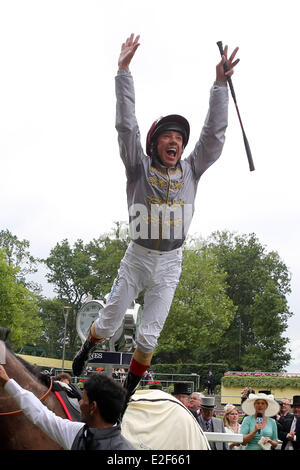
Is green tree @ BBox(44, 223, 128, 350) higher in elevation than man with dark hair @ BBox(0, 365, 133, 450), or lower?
higher

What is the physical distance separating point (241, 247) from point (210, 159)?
186ft


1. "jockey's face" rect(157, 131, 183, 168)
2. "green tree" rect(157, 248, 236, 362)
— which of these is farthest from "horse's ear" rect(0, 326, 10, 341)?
"green tree" rect(157, 248, 236, 362)

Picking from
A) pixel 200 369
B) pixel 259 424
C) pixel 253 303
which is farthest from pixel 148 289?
pixel 253 303

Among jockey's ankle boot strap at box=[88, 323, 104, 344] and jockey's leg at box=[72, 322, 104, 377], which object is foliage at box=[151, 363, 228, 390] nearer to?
jockey's leg at box=[72, 322, 104, 377]

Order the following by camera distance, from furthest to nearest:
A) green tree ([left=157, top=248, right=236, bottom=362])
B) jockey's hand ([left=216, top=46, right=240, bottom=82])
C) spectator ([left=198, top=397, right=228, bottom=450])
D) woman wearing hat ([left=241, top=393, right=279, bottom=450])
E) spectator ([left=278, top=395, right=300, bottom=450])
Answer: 1. green tree ([left=157, top=248, right=236, bottom=362])
2. spectator ([left=278, top=395, right=300, bottom=450])
3. woman wearing hat ([left=241, top=393, right=279, bottom=450])
4. spectator ([left=198, top=397, right=228, bottom=450])
5. jockey's hand ([left=216, top=46, right=240, bottom=82])

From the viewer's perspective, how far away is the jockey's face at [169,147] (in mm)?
4727

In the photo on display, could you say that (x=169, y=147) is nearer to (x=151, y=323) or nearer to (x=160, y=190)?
(x=160, y=190)

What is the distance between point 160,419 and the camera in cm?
440

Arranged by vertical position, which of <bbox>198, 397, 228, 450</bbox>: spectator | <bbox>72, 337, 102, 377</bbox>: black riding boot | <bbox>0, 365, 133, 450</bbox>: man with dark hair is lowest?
<bbox>198, 397, 228, 450</bbox>: spectator

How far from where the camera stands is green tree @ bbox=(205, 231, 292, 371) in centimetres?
4978

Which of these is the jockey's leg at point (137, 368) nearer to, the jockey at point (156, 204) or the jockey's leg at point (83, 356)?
the jockey at point (156, 204)

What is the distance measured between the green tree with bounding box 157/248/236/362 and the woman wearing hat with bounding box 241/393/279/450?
97.9 ft

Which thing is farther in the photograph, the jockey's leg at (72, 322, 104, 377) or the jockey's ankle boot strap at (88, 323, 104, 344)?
the jockey's leg at (72, 322, 104, 377)
